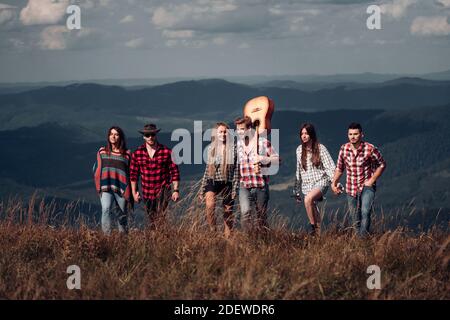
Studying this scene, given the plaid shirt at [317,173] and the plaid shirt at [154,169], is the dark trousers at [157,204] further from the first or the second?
the plaid shirt at [317,173]

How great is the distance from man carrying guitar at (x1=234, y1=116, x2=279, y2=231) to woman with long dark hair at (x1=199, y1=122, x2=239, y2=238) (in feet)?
0.31

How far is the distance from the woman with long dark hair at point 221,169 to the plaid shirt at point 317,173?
84 cm

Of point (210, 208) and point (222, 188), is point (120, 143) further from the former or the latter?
point (210, 208)

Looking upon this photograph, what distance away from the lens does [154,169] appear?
7.49 meters

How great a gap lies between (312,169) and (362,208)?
2.49 ft

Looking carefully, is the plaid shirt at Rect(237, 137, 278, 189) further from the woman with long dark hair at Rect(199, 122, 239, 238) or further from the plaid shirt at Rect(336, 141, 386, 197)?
the plaid shirt at Rect(336, 141, 386, 197)

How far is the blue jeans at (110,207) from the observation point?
740cm

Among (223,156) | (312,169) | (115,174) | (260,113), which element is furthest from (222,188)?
(115,174)

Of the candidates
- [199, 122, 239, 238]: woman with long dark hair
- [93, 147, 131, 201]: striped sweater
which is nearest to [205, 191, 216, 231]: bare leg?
[199, 122, 239, 238]: woman with long dark hair

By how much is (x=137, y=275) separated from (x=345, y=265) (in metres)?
1.69

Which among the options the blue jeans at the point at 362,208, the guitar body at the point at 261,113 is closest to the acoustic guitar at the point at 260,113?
the guitar body at the point at 261,113

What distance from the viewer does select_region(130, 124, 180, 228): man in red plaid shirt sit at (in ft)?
24.4
